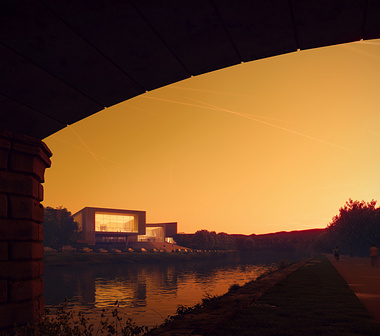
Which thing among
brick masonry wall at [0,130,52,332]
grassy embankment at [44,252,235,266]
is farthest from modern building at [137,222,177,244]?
brick masonry wall at [0,130,52,332]

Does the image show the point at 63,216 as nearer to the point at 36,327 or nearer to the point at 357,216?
the point at 357,216

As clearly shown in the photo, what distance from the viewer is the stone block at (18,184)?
6492 millimetres

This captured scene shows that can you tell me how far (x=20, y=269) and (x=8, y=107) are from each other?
2.66 m

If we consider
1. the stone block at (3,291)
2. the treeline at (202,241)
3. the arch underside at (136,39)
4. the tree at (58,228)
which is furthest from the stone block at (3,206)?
the treeline at (202,241)

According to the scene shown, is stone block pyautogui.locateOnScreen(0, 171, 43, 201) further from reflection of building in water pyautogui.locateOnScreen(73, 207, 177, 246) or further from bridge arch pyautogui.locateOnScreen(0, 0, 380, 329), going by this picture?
reflection of building in water pyautogui.locateOnScreen(73, 207, 177, 246)

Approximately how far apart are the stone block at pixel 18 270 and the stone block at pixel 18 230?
380mm

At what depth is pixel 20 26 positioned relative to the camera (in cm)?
518

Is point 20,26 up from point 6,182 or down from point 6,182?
up

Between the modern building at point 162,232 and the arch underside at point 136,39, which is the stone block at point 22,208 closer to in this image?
the arch underside at point 136,39

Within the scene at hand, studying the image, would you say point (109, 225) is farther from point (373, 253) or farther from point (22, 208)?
point (22, 208)

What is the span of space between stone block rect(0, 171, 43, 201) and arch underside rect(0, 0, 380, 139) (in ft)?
3.70

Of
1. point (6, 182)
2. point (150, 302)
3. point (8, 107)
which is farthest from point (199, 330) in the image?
point (150, 302)

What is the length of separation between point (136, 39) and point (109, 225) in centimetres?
13044

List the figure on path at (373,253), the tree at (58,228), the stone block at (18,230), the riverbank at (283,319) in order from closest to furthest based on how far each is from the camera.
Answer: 1. the stone block at (18,230)
2. the riverbank at (283,319)
3. the figure on path at (373,253)
4. the tree at (58,228)
